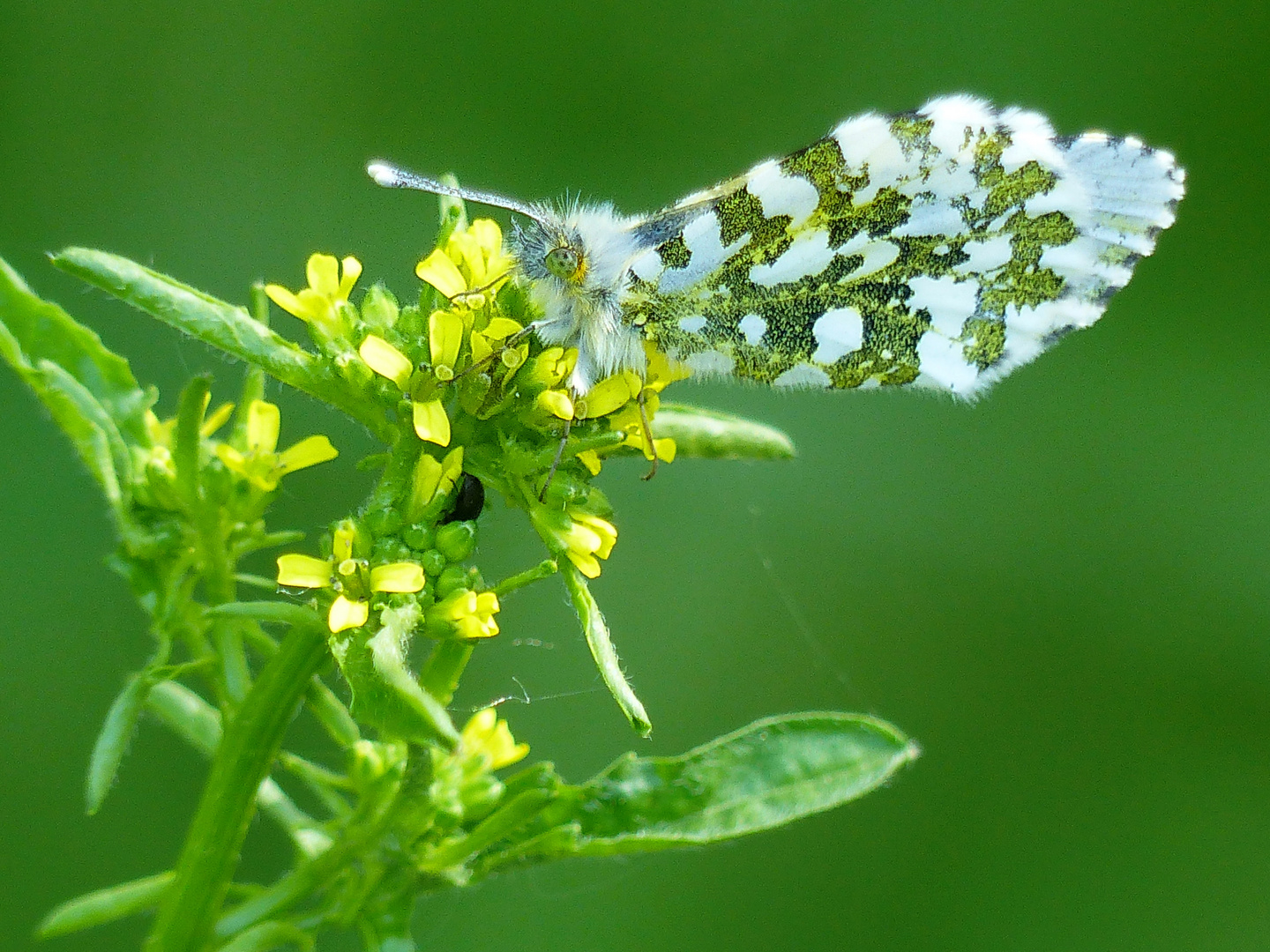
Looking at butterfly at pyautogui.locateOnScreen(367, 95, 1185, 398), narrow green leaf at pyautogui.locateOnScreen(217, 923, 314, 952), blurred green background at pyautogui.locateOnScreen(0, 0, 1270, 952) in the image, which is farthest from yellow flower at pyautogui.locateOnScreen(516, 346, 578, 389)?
blurred green background at pyautogui.locateOnScreen(0, 0, 1270, 952)

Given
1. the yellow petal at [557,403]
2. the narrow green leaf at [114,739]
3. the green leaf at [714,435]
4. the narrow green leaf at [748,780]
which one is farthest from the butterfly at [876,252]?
the narrow green leaf at [114,739]

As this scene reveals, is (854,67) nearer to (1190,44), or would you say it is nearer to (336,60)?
(1190,44)

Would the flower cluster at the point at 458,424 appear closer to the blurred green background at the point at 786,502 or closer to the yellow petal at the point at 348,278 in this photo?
the yellow petal at the point at 348,278

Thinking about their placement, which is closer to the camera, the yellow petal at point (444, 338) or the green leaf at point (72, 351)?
the yellow petal at point (444, 338)

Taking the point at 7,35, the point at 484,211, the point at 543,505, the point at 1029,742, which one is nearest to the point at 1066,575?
the point at 1029,742

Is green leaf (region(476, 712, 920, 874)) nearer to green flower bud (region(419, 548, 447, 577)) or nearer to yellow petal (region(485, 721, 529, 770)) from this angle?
yellow petal (region(485, 721, 529, 770))
